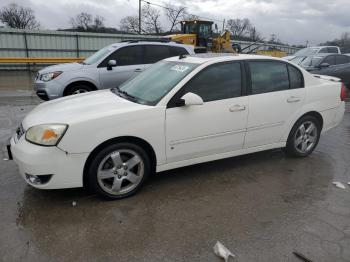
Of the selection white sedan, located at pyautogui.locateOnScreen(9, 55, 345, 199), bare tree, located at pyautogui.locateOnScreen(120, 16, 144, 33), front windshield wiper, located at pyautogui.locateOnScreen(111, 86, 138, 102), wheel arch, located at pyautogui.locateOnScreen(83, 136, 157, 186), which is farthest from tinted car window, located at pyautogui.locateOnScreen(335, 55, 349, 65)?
bare tree, located at pyautogui.locateOnScreen(120, 16, 144, 33)

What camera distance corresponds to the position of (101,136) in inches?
140

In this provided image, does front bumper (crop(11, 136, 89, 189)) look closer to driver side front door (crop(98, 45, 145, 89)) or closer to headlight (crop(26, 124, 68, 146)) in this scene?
headlight (crop(26, 124, 68, 146))

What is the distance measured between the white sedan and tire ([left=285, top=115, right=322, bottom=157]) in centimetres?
2

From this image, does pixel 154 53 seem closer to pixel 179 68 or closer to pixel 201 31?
pixel 179 68

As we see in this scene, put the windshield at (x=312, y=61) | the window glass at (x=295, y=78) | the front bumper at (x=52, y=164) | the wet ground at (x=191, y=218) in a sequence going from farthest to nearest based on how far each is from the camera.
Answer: the windshield at (x=312, y=61) < the window glass at (x=295, y=78) < the front bumper at (x=52, y=164) < the wet ground at (x=191, y=218)

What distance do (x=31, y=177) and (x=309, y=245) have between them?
2819mm

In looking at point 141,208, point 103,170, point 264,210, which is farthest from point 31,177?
point 264,210

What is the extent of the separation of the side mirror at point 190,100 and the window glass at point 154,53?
5.23 metres

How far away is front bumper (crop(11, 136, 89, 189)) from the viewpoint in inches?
135

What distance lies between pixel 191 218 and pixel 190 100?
1312 mm

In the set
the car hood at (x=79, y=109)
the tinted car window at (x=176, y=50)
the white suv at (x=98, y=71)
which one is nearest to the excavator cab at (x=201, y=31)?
the tinted car window at (x=176, y=50)

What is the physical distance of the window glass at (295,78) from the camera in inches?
193

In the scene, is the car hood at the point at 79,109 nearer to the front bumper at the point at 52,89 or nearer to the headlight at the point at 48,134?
the headlight at the point at 48,134

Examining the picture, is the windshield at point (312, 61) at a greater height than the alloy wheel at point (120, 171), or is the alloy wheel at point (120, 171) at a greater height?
the windshield at point (312, 61)
